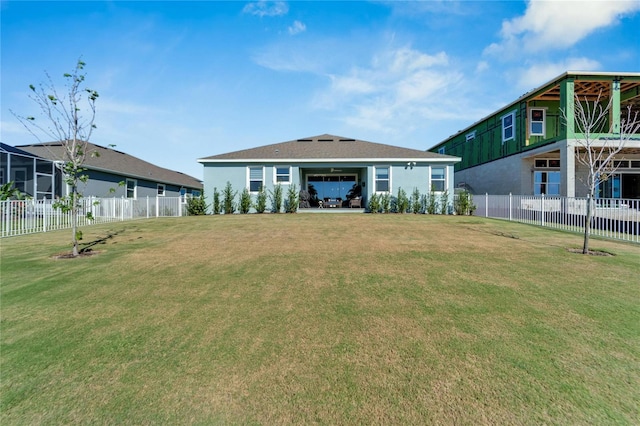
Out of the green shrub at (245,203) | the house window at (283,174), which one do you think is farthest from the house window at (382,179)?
the green shrub at (245,203)

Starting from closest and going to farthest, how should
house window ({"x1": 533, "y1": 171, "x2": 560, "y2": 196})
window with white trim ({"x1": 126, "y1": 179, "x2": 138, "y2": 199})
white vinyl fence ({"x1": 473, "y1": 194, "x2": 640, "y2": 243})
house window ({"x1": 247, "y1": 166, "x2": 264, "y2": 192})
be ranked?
white vinyl fence ({"x1": 473, "y1": 194, "x2": 640, "y2": 243}), house window ({"x1": 247, "y1": 166, "x2": 264, "y2": 192}), house window ({"x1": 533, "y1": 171, "x2": 560, "y2": 196}), window with white trim ({"x1": 126, "y1": 179, "x2": 138, "y2": 199})

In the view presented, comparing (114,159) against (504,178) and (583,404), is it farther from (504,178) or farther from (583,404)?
(504,178)

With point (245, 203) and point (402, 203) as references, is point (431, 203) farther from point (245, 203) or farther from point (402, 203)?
point (245, 203)

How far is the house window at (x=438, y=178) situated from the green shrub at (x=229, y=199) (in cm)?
1267

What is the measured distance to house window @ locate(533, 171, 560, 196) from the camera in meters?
19.8

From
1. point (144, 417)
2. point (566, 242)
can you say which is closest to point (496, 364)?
point (144, 417)

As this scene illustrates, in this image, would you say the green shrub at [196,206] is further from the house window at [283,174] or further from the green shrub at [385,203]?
the green shrub at [385,203]

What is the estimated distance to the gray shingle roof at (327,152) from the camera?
18266mm

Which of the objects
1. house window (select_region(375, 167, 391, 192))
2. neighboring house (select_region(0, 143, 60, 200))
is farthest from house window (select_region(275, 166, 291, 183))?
neighboring house (select_region(0, 143, 60, 200))

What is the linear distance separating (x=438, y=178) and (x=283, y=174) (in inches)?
392

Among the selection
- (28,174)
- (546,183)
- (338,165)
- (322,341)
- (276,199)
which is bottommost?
(322,341)

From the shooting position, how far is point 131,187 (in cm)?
2292

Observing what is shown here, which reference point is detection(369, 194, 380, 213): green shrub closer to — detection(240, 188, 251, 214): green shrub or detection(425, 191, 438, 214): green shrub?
detection(425, 191, 438, 214): green shrub

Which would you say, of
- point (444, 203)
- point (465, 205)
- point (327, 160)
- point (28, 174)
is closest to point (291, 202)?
point (327, 160)
